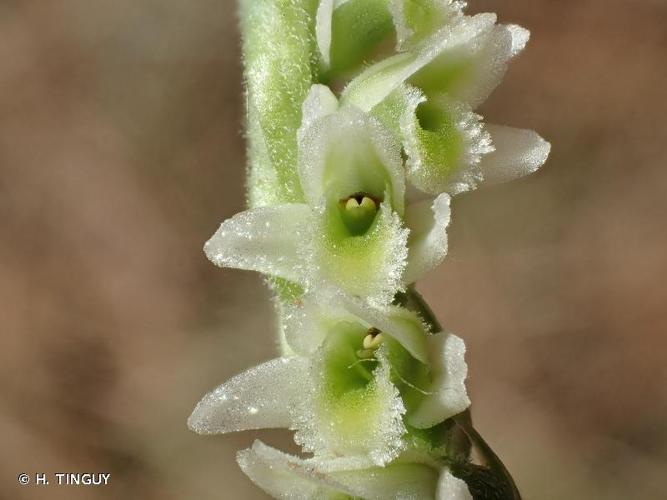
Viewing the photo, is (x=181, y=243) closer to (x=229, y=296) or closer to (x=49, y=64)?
(x=229, y=296)

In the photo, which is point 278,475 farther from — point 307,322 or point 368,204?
point 368,204

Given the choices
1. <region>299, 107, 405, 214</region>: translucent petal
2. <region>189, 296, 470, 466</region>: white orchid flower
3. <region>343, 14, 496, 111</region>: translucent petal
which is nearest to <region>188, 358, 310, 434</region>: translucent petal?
<region>189, 296, 470, 466</region>: white orchid flower

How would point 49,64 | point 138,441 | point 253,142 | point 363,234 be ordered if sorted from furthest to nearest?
point 49,64, point 138,441, point 253,142, point 363,234

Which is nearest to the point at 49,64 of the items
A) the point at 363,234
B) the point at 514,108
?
the point at 514,108

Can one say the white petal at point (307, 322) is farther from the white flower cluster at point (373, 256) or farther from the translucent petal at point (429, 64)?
the translucent petal at point (429, 64)

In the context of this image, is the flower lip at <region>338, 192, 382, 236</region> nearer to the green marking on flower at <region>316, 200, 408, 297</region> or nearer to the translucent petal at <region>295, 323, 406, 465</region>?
the green marking on flower at <region>316, 200, 408, 297</region>

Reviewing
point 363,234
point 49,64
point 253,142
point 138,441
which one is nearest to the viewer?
point 363,234

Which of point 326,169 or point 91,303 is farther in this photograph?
point 91,303
